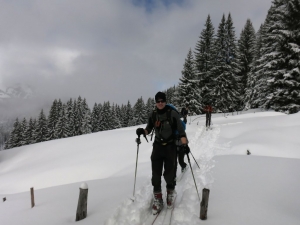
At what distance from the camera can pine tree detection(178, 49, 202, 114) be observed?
98.6ft

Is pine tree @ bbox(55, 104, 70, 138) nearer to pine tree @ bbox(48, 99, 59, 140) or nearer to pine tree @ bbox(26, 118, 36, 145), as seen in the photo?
pine tree @ bbox(48, 99, 59, 140)

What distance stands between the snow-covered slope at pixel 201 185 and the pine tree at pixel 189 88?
A: 50.5ft

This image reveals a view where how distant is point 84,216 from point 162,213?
188 centimetres

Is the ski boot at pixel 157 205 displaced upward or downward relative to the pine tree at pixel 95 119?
downward

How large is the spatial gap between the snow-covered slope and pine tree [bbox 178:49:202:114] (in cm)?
1540

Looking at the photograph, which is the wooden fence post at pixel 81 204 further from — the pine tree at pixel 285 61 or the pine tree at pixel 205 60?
the pine tree at pixel 205 60

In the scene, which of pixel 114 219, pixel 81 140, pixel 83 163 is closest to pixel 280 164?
pixel 114 219

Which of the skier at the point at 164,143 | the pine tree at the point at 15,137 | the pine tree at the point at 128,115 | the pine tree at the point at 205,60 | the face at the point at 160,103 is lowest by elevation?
→ the pine tree at the point at 15,137

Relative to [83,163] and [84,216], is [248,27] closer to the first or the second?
[83,163]

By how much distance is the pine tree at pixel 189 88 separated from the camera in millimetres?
30062

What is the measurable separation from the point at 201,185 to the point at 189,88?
25.3 meters

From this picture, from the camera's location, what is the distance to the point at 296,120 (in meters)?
13.1

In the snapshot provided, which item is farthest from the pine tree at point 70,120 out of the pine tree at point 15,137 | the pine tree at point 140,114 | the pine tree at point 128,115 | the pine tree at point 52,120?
the pine tree at point 140,114

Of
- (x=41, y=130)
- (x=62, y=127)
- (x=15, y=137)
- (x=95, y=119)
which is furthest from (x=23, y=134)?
(x=95, y=119)
